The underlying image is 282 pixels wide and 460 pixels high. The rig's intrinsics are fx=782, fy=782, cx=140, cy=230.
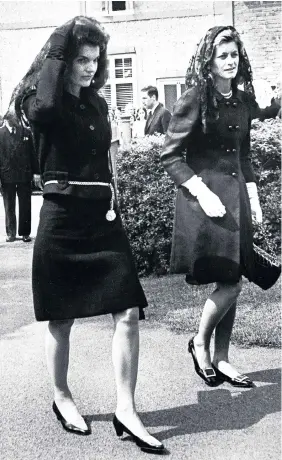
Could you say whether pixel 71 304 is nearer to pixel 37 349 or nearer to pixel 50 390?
pixel 50 390

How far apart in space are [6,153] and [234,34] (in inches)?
94.8

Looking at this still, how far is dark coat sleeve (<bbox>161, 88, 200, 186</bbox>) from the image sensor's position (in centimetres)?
394

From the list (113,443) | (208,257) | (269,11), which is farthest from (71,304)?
(269,11)

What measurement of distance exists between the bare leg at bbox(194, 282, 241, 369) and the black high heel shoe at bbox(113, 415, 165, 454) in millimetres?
910

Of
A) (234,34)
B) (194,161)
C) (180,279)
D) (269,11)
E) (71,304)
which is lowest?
(180,279)

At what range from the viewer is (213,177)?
400 centimetres

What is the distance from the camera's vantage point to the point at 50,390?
398 centimetres

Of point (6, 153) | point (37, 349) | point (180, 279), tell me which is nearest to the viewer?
point (37, 349)

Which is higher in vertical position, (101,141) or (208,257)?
(101,141)

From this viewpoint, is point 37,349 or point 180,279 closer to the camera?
point 37,349

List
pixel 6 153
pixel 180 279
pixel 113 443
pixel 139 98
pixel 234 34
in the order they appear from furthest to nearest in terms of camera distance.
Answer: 1. pixel 139 98
2. pixel 180 279
3. pixel 6 153
4. pixel 234 34
5. pixel 113 443

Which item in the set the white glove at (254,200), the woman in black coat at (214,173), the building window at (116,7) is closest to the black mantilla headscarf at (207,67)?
the woman in black coat at (214,173)

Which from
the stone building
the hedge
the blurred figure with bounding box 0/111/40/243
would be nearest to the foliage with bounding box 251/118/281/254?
the hedge

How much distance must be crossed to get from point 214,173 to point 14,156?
2.09m
